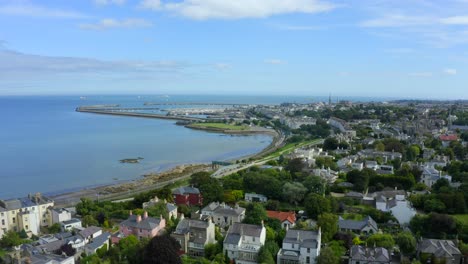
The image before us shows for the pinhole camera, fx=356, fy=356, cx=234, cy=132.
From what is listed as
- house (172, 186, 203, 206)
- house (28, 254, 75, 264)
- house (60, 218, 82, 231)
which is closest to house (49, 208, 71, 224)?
house (60, 218, 82, 231)

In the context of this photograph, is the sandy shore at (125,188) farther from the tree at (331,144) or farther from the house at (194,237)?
the tree at (331,144)

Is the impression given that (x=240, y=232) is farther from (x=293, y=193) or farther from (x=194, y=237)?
(x=293, y=193)

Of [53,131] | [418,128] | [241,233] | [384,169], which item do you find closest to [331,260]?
[241,233]

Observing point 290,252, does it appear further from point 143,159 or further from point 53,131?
point 53,131

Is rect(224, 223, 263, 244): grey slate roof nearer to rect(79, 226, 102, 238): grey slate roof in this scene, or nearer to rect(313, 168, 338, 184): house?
rect(79, 226, 102, 238): grey slate roof

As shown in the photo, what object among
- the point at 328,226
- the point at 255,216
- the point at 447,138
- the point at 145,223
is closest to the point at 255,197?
the point at 255,216

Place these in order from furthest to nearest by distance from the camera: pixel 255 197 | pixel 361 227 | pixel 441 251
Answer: pixel 255 197 → pixel 361 227 → pixel 441 251

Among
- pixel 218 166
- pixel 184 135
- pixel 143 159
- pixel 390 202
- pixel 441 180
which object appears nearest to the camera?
pixel 390 202
